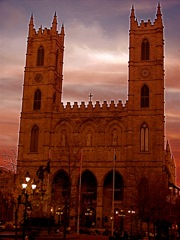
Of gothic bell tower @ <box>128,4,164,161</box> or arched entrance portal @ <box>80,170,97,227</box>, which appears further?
arched entrance portal @ <box>80,170,97,227</box>

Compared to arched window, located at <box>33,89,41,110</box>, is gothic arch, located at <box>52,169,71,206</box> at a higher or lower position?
lower

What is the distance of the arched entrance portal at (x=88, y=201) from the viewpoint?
72062 millimetres

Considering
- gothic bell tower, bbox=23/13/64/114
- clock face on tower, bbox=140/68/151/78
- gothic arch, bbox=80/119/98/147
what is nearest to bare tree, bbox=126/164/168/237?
gothic arch, bbox=80/119/98/147

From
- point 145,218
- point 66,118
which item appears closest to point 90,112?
point 66,118

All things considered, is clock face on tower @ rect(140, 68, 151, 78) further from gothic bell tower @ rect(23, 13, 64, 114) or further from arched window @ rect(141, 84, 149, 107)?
gothic bell tower @ rect(23, 13, 64, 114)

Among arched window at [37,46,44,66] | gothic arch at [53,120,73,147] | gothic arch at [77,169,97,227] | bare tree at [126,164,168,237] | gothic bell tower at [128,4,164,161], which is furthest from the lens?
arched window at [37,46,44,66]

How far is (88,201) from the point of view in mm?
72188

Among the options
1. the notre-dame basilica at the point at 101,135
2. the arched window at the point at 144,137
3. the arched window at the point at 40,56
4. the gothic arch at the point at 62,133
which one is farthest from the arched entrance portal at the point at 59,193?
the arched window at the point at 40,56

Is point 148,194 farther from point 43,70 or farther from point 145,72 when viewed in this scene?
point 43,70

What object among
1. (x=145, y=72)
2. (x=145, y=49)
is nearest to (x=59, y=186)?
(x=145, y=72)

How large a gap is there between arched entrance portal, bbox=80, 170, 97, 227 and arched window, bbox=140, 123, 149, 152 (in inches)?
361

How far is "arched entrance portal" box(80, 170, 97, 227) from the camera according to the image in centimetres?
7206

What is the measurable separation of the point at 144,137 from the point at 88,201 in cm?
1335

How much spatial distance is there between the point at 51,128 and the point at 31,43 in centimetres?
1685
